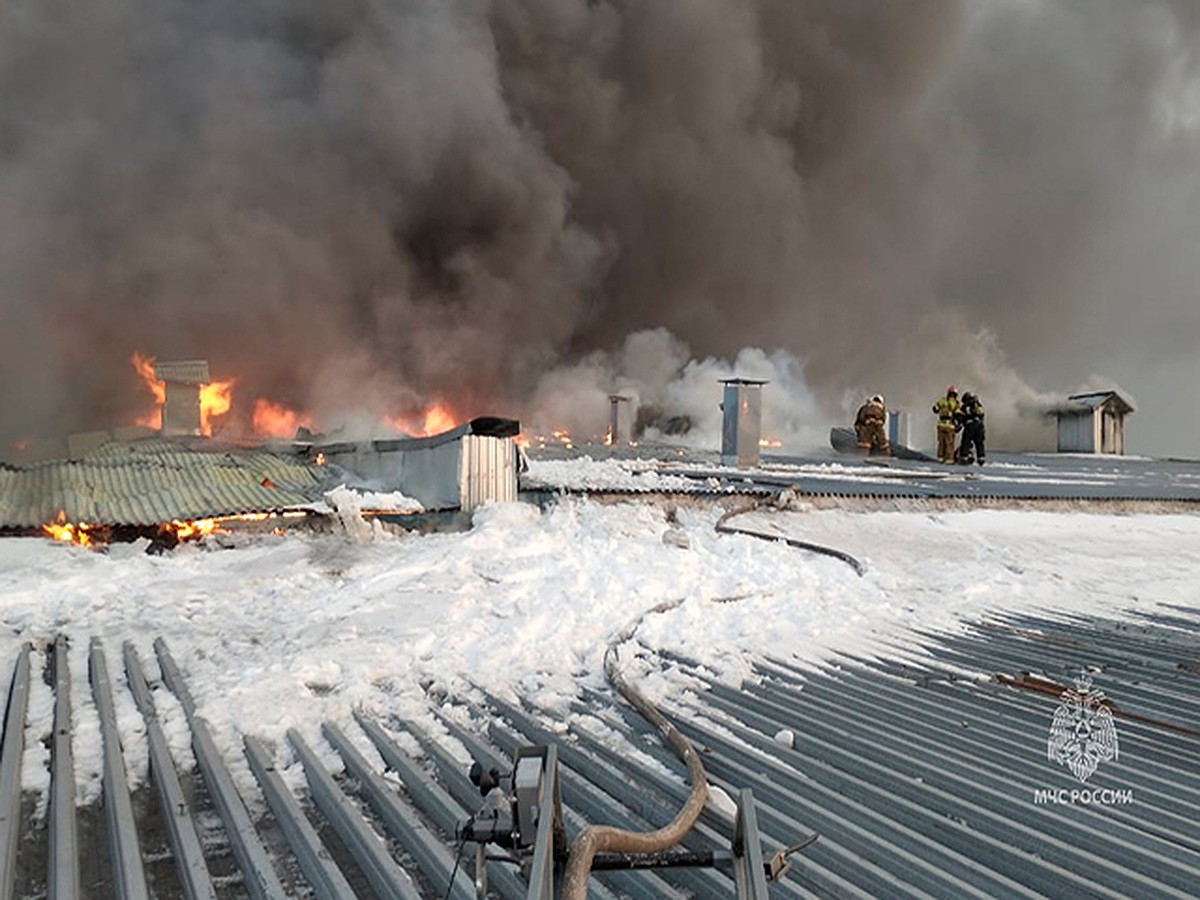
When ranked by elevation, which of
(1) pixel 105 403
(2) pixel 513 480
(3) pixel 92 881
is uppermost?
(1) pixel 105 403

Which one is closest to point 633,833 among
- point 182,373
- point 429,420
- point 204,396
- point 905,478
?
point 905,478

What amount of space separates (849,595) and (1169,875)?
12.3 feet

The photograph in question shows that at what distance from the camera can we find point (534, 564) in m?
6.23

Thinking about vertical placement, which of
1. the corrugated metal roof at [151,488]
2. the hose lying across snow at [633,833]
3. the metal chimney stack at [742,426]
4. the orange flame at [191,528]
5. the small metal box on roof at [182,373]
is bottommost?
the hose lying across snow at [633,833]

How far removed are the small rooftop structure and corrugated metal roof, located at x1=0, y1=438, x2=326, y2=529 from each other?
22592mm

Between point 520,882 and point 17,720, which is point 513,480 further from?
point 520,882

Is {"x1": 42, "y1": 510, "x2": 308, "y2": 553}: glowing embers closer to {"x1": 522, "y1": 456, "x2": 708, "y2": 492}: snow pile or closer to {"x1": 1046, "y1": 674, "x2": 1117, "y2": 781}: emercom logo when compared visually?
{"x1": 522, "y1": 456, "x2": 708, "y2": 492}: snow pile

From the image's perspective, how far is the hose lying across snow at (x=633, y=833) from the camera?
67.3 inches

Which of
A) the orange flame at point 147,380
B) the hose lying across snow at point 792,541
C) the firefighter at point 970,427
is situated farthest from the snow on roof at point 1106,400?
the orange flame at point 147,380

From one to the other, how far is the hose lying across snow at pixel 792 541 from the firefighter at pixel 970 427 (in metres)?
8.84

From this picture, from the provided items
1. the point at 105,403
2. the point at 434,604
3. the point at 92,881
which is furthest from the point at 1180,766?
the point at 105,403

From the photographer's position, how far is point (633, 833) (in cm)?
196

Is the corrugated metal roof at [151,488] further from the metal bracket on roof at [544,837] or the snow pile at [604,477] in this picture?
the metal bracket on roof at [544,837]

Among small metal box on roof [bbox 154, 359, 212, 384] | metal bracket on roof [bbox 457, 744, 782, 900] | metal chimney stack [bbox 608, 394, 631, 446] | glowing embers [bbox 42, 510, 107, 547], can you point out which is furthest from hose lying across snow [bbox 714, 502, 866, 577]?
metal chimney stack [bbox 608, 394, 631, 446]
